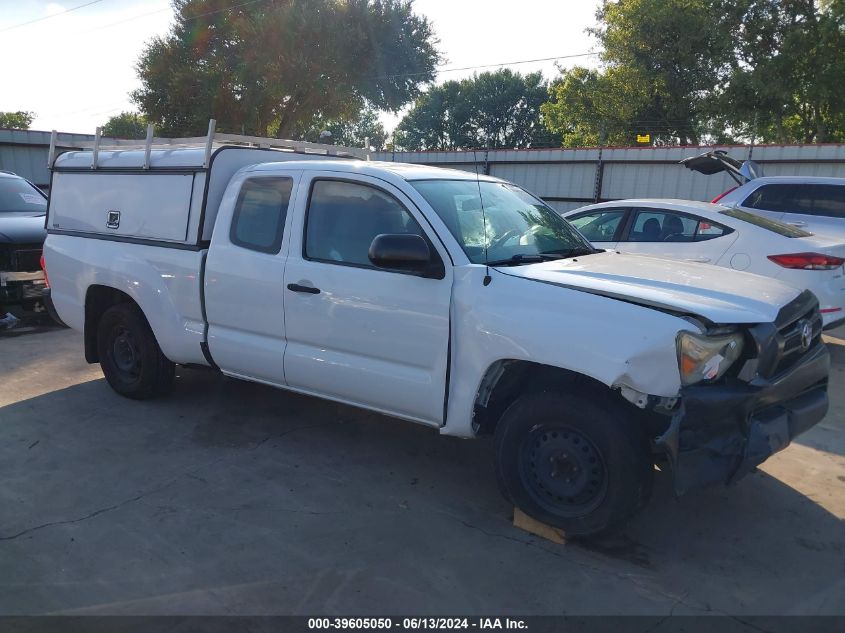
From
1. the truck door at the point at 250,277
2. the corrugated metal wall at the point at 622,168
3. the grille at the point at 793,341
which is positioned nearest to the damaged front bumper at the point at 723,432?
the grille at the point at 793,341

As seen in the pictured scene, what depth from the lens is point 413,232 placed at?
395cm

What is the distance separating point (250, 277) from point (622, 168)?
1245 cm

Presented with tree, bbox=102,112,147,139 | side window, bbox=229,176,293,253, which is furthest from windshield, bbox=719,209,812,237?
tree, bbox=102,112,147,139

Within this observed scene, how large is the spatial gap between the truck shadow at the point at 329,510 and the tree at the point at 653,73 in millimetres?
Result: 24538

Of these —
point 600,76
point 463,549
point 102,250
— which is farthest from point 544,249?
point 600,76

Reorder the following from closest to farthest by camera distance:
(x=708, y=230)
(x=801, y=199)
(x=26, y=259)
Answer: (x=708, y=230) < (x=801, y=199) < (x=26, y=259)

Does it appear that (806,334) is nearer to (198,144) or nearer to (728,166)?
(198,144)

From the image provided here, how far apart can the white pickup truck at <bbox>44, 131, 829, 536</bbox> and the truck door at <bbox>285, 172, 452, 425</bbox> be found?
0.5 inches

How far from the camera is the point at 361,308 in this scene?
13.1ft

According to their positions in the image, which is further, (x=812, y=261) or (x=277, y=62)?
(x=277, y=62)

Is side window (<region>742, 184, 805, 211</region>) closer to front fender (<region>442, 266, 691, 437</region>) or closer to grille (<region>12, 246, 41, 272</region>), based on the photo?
front fender (<region>442, 266, 691, 437</region>)

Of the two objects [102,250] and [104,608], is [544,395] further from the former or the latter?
[102,250]

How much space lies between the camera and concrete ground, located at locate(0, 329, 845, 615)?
3.03 metres

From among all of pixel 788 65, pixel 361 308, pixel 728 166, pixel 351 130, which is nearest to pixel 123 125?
A: pixel 351 130
